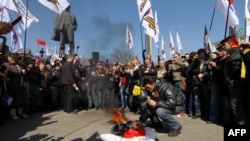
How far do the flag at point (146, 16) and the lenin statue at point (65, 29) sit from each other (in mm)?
3098

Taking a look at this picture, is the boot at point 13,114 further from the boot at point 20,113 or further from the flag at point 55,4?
the flag at point 55,4

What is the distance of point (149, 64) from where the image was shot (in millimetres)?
10359

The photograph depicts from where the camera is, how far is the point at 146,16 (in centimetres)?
1159

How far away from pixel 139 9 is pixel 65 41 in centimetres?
401

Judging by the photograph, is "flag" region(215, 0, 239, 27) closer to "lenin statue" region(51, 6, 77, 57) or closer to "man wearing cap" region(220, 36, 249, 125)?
"man wearing cap" region(220, 36, 249, 125)

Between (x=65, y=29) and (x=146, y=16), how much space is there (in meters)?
3.61

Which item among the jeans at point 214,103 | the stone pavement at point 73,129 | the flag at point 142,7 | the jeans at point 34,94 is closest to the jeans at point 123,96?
the stone pavement at point 73,129

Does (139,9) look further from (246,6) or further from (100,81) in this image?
(246,6)

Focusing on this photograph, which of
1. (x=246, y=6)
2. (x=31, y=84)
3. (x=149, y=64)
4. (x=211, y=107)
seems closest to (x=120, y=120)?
(x=211, y=107)

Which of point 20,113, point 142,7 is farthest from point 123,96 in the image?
point 20,113

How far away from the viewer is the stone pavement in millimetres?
6602


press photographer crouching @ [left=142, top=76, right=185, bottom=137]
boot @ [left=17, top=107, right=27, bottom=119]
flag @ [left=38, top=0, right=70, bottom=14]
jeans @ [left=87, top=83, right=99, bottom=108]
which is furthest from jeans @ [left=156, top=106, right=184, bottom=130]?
jeans @ [left=87, top=83, right=99, bottom=108]

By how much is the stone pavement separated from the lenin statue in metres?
4.54

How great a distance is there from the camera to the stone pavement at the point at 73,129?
660 centimetres
